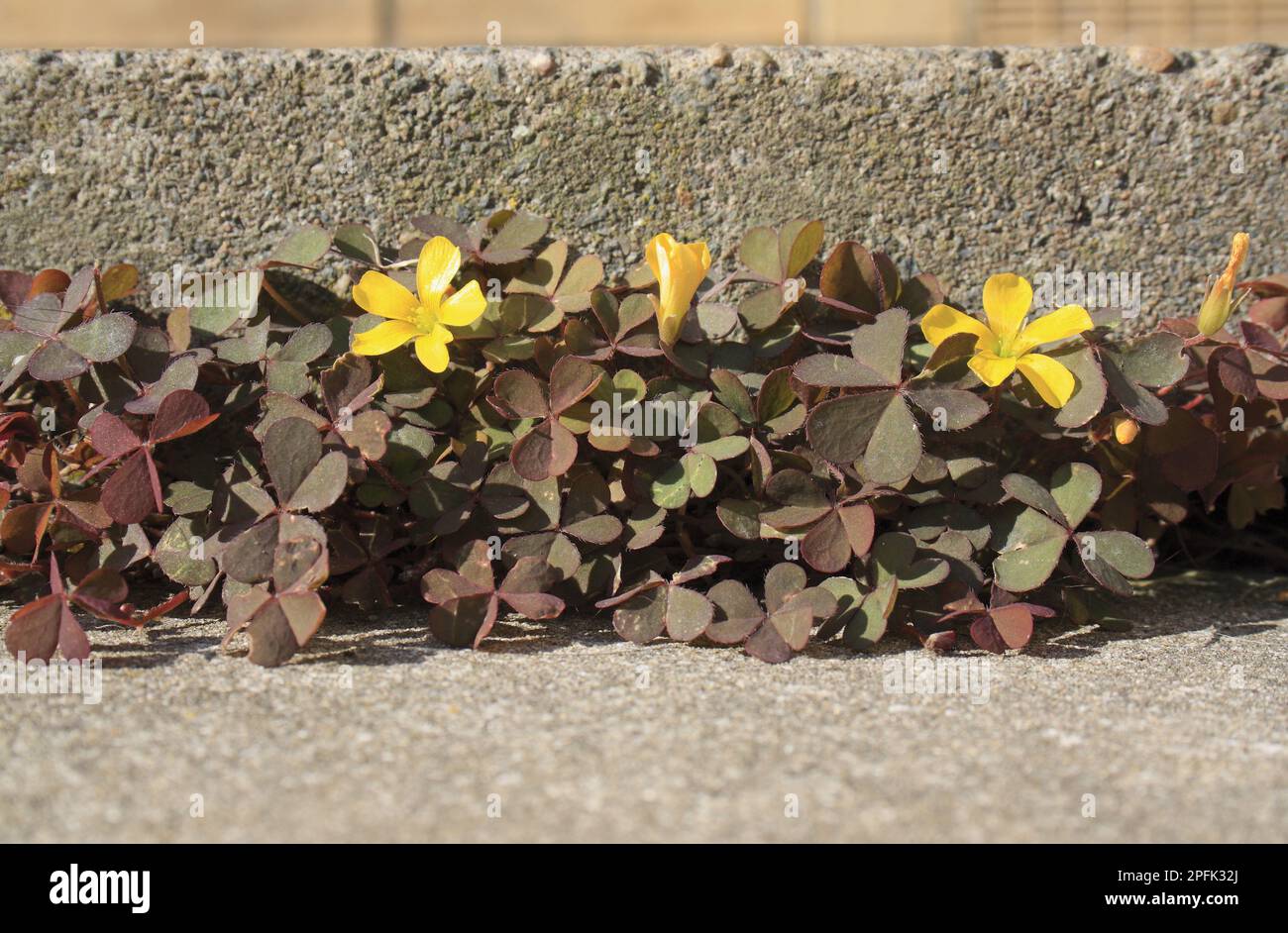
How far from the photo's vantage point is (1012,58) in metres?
2.16

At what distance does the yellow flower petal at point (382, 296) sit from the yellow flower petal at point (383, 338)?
20mm

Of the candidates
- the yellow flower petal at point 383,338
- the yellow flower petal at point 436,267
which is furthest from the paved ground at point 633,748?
the yellow flower petal at point 436,267

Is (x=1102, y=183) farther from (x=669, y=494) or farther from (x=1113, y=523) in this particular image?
(x=669, y=494)

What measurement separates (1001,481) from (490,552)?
0.84m

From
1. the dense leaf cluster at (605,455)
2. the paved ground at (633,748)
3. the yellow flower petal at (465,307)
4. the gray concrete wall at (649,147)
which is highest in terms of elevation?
the gray concrete wall at (649,147)

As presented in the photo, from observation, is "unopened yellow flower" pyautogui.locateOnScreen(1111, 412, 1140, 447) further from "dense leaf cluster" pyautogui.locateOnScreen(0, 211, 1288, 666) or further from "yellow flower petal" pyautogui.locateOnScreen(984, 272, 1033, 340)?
"yellow flower petal" pyautogui.locateOnScreen(984, 272, 1033, 340)

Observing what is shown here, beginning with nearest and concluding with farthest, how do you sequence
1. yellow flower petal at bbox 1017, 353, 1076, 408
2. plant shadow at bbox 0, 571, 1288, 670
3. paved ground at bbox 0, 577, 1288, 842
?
1. paved ground at bbox 0, 577, 1288, 842
2. plant shadow at bbox 0, 571, 1288, 670
3. yellow flower petal at bbox 1017, 353, 1076, 408

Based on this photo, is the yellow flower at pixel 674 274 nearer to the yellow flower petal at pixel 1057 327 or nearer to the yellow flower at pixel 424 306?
the yellow flower at pixel 424 306

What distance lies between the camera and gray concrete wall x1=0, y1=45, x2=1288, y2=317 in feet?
6.86

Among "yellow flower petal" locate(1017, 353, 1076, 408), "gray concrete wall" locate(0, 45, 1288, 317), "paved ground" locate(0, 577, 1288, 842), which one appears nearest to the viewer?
"paved ground" locate(0, 577, 1288, 842)

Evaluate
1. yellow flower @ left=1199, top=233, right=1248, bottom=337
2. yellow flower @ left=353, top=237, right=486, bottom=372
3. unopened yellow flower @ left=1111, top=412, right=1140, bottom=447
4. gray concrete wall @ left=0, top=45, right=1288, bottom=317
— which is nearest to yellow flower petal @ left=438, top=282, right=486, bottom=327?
yellow flower @ left=353, top=237, right=486, bottom=372

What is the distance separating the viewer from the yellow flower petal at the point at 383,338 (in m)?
1.74

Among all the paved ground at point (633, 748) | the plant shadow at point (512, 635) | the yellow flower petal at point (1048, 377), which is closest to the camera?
the paved ground at point (633, 748)

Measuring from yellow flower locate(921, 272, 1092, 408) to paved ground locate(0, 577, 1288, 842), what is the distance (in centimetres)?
44
